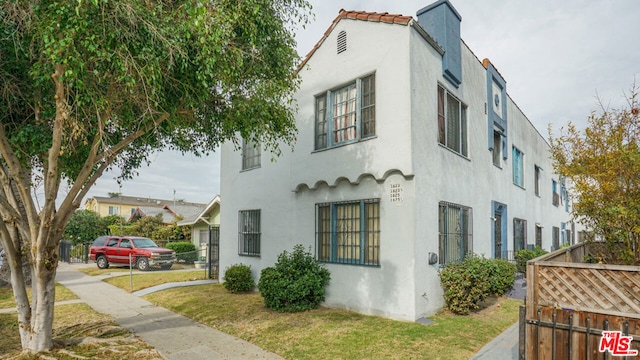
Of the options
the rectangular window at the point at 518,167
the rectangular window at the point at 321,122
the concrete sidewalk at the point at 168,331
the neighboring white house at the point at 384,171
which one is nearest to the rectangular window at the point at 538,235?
the rectangular window at the point at 518,167

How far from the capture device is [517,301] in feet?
34.2

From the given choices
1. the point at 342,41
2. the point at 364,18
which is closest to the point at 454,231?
the point at 342,41

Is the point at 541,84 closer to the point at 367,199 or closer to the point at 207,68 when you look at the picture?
the point at 367,199

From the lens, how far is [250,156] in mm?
13422

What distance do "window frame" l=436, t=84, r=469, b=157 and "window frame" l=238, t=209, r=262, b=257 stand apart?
633cm

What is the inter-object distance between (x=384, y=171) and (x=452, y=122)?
324 cm

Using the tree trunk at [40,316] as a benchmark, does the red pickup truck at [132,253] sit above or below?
below

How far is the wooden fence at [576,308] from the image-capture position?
445 cm

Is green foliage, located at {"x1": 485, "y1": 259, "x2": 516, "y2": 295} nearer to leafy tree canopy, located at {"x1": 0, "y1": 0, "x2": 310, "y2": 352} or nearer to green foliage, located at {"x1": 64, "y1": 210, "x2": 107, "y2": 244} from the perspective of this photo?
leafy tree canopy, located at {"x1": 0, "y1": 0, "x2": 310, "y2": 352}

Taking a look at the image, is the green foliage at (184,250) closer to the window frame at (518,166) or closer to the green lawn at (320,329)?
the green lawn at (320,329)

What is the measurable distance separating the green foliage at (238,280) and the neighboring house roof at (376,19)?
255 inches

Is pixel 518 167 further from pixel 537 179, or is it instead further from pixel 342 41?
pixel 342 41

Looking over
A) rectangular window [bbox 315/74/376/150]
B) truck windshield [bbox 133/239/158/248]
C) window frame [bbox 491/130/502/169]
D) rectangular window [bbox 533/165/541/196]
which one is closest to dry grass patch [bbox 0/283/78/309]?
truck windshield [bbox 133/239/158/248]

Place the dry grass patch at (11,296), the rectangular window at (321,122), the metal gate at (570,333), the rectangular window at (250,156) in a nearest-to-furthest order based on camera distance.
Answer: the metal gate at (570,333)
the rectangular window at (321,122)
the dry grass patch at (11,296)
the rectangular window at (250,156)
